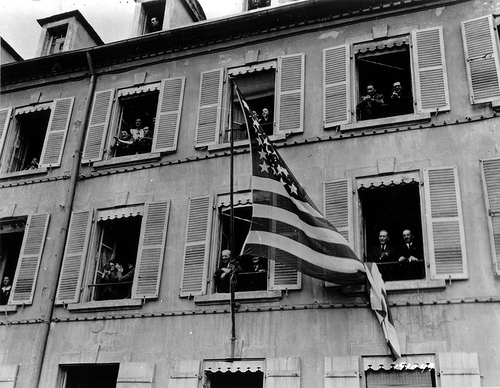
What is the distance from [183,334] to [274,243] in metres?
2.65

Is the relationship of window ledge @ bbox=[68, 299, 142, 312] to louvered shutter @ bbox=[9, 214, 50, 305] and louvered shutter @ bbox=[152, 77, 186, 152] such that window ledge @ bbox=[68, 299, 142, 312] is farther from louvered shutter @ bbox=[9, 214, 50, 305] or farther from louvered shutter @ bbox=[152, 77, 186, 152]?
louvered shutter @ bbox=[152, 77, 186, 152]

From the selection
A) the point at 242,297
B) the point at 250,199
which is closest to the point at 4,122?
the point at 250,199

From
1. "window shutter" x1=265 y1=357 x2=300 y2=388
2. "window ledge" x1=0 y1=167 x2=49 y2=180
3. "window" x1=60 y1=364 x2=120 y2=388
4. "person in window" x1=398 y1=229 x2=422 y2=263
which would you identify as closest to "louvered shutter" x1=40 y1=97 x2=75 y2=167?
"window ledge" x1=0 y1=167 x2=49 y2=180

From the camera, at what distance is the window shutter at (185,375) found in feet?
34.7

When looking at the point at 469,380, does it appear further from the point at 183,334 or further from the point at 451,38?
the point at 451,38

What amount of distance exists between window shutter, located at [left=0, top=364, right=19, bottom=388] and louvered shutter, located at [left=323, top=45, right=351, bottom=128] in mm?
7490

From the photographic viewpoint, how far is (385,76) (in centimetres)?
1298

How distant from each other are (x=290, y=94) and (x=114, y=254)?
16.1 ft

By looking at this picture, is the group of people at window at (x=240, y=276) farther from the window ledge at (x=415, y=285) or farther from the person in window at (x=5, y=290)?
the person in window at (x=5, y=290)

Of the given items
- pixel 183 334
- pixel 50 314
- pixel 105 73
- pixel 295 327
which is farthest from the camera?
pixel 105 73

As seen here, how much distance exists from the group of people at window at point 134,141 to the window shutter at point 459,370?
7604 millimetres

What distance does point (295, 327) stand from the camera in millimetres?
10391

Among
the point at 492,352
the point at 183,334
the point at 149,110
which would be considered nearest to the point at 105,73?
the point at 149,110

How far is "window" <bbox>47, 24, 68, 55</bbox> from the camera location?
1642 cm
